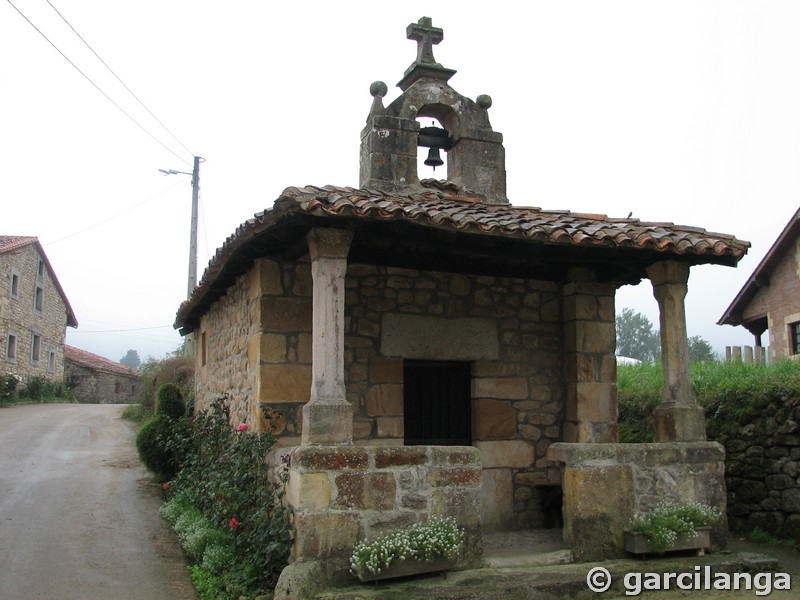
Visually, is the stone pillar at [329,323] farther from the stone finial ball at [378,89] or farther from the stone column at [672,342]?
the stone finial ball at [378,89]

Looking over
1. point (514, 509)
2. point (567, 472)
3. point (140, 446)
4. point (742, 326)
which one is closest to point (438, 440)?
point (514, 509)

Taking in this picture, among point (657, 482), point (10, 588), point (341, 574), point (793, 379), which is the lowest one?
point (10, 588)

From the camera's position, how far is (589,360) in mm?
7371

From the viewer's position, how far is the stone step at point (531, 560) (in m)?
5.31

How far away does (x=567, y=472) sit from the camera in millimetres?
5648

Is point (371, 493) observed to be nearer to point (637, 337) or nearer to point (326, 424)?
point (326, 424)

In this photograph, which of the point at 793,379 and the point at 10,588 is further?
the point at 793,379

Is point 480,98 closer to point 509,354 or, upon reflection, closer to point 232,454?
point 509,354

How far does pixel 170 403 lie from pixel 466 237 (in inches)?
316

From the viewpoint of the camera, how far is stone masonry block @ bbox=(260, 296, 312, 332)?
643 centimetres

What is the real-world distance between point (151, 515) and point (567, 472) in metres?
5.65

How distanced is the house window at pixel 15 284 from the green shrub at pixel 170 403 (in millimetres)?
17252

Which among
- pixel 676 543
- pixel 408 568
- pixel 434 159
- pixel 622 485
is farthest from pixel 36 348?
pixel 676 543

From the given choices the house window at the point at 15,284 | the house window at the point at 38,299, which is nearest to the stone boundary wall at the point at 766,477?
the house window at the point at 15,284
